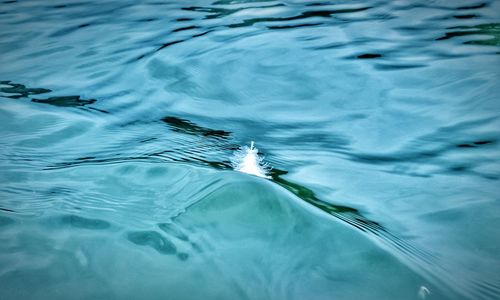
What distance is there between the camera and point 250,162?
2398 millimetres

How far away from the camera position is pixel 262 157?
249 centimetres

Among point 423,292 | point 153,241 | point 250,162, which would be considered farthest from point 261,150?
point 423,292

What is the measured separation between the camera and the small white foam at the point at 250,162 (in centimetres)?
226

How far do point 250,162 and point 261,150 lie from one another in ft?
0.70

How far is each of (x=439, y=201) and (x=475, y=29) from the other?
2653 millimetres

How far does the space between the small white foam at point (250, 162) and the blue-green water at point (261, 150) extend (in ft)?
0.21

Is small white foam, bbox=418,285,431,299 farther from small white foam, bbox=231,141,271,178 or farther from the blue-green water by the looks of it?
small white foam, bbox=231,141,271,178

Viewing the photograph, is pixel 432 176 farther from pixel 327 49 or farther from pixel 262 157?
pixel 327 49

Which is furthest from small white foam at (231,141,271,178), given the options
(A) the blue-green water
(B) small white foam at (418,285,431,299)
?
(B) small white foam at (418,285,431,299)

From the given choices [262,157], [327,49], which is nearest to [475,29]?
[327,49]

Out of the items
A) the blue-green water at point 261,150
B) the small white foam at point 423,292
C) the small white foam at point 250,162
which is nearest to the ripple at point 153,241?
the blue-green water at point 261,150

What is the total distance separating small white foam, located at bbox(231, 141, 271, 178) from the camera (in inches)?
88.9

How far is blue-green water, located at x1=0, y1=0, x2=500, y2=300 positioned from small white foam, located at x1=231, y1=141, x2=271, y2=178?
0.21ft

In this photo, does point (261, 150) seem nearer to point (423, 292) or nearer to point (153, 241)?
point (153, 241)
